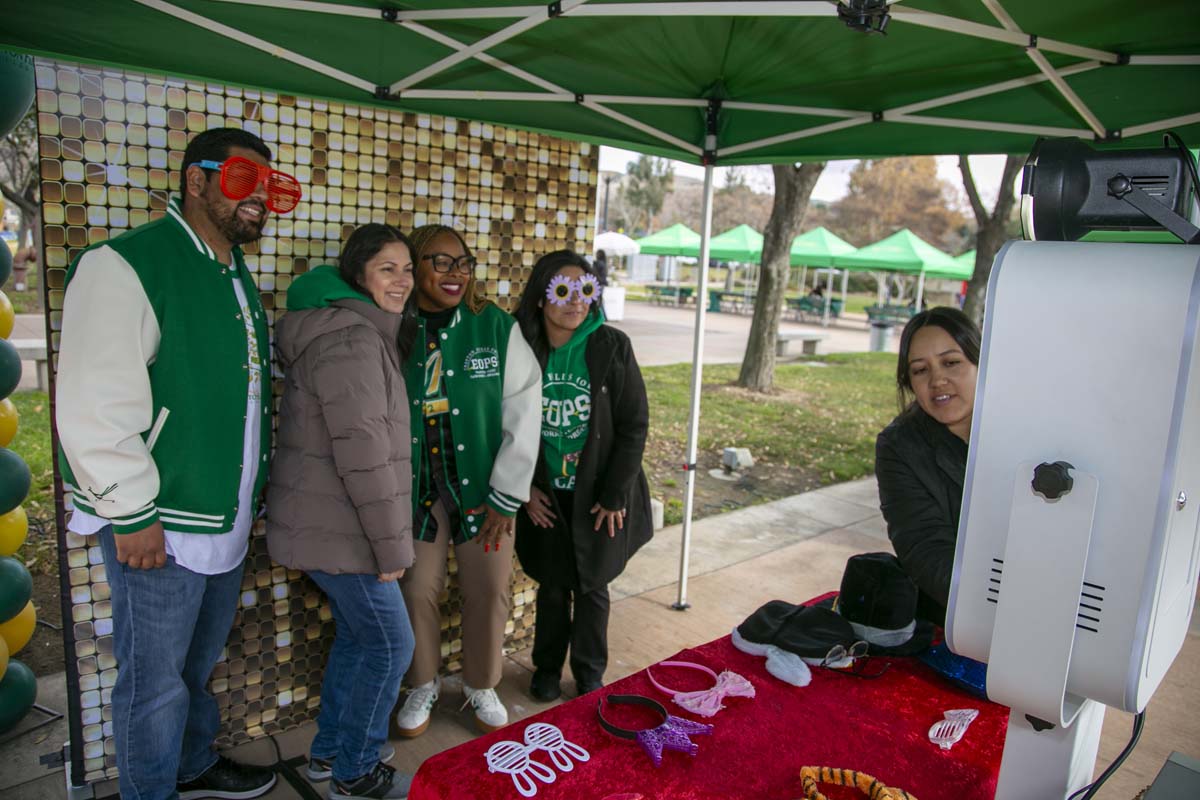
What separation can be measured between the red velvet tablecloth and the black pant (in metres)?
1.38

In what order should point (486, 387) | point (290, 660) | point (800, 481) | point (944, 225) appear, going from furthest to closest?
point (944, 225) → point (800, 481) → point (290, 660) → point (486, 387)

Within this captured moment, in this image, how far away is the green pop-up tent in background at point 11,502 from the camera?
2.46 m

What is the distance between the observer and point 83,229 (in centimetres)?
227

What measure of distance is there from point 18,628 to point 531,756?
2.36 meters

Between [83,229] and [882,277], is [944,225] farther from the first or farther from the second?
[83,229]

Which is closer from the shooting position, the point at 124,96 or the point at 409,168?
the point at 124,96

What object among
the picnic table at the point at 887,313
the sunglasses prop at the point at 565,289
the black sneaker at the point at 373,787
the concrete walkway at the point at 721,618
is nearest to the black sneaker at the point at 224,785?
the concrete walkway at the point at 721,618

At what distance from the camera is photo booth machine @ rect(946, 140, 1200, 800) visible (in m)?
0.90

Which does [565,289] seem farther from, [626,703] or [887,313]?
[887,313]

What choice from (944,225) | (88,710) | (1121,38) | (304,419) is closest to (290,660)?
(88,710)

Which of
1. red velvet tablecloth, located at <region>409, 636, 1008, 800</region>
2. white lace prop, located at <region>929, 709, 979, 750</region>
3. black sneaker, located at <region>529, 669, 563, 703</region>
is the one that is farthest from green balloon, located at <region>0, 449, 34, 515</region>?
white lace prop, located at <region>929, 709, 979, 750</region>

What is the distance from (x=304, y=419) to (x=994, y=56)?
2497 millimetres

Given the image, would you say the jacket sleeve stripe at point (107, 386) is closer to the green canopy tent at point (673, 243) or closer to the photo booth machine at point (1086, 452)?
the photo booth machine at point (1086, 452)

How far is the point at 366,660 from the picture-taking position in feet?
7.63
